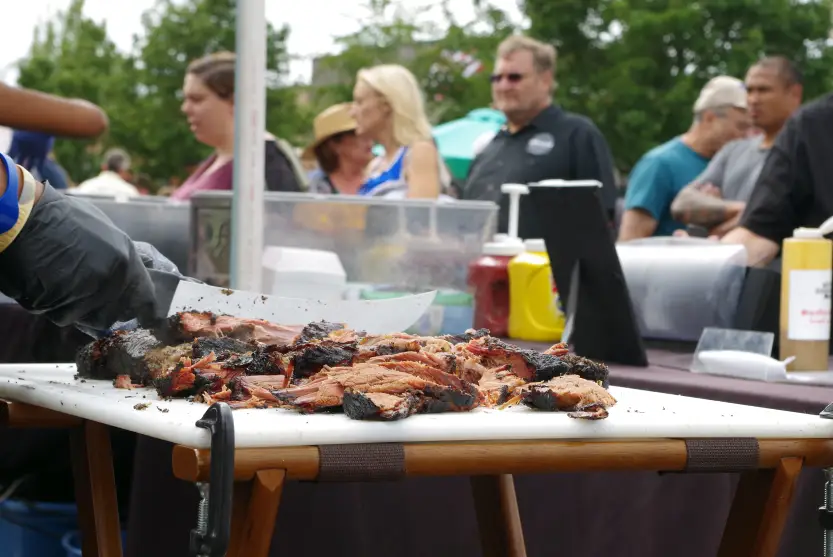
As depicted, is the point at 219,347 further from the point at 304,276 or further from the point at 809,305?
the point at 304,276

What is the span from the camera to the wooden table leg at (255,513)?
1.31 metres

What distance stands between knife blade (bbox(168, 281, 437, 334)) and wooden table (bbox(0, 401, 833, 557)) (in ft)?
1.17

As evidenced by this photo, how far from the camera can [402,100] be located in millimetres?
5250

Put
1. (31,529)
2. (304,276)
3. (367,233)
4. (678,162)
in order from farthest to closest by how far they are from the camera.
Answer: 1. (678,162)
2. (367,233)
3. (304,276)
4. (31,529)

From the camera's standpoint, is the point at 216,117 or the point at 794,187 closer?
the point at 794,187

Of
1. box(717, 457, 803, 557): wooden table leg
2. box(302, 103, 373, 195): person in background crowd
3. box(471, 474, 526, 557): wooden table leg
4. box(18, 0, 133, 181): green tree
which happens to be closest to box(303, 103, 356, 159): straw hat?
box(302, 103, 373, 195): person in background crowd

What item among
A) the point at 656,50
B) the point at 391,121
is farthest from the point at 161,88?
the point at 391,121

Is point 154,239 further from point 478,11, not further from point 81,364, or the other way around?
point 478,11

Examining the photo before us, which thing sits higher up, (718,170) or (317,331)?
(317,331)

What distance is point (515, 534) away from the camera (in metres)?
Answer: 2.14

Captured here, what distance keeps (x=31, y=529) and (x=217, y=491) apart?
5.73 ft

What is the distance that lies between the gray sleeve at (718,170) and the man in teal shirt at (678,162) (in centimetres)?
39

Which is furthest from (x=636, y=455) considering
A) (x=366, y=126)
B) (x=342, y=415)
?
(x=366, y=126)

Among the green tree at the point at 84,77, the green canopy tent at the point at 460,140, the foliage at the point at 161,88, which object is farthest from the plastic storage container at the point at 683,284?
the green tree at the point at 84,77
